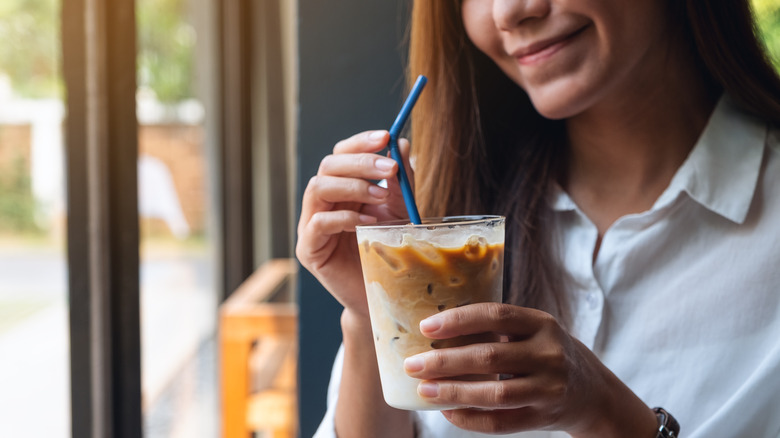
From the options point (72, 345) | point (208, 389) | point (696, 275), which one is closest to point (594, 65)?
point (696, 275)

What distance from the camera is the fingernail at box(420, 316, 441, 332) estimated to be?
714mm

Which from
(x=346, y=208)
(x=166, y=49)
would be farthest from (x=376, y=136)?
(x=166, y=49)

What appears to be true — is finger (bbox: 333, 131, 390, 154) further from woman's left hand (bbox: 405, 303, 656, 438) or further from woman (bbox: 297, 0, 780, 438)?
woman's left hand (bbox: 405, 303, 656, 438)

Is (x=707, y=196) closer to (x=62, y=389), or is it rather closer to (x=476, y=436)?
(x=476, y=436)

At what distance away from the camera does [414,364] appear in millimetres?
729

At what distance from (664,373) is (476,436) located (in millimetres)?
313

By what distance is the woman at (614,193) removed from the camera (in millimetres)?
1016

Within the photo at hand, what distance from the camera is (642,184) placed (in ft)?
3.88

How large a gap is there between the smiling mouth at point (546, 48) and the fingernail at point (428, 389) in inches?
20.4

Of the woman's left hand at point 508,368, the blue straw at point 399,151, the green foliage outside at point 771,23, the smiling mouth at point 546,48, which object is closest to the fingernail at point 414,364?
the woman's left hand at point 508,368

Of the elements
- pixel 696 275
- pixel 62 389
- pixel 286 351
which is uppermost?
pixel 696 275

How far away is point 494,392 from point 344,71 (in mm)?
834

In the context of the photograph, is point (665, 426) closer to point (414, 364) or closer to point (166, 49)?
point (414, 364)

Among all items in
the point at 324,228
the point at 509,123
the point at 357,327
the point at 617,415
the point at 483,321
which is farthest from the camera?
the point at 509,123
